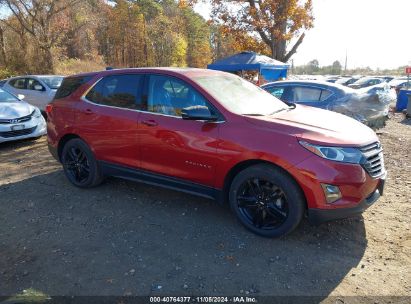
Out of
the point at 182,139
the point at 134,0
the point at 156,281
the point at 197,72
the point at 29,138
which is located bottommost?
the point at 156,281

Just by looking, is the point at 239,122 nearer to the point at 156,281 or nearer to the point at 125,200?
the point at 156,281

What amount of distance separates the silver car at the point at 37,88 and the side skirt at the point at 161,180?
23.1ft

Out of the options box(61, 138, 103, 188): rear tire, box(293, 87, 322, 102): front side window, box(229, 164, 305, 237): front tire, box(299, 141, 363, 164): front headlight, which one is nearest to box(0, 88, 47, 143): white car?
box(61, 138, 103, 188): rear tire

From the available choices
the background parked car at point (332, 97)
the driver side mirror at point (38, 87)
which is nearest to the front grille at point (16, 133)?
the driver side mirror at point (38, 87)

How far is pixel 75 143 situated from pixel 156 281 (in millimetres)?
2745

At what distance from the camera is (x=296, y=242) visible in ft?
11.6

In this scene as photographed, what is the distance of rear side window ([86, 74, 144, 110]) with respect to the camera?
171 inches

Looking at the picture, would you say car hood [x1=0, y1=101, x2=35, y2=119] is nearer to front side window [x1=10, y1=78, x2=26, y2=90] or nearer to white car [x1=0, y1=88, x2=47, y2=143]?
white car [x1=0, y1=88, x2=47, y2=143]

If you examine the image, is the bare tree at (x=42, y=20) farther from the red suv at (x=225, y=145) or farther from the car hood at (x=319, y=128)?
the car hood at (x=319, y=128)

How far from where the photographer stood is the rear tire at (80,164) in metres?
4.85

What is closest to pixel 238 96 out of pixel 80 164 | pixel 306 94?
Result: pixel 80 164

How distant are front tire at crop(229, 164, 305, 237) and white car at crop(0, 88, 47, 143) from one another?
5.80 m

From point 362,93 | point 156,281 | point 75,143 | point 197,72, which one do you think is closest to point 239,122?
point 197,72

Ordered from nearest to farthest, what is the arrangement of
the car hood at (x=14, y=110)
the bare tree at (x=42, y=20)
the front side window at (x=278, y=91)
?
the car hood at (x=14, y=110) < the front side window at (x=278, y=91) < the bare tree at (x=42, y=20)
